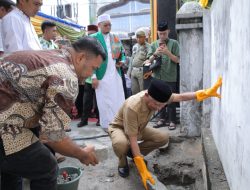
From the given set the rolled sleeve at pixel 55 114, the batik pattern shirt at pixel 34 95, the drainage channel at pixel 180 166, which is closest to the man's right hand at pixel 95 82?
the drainage channel at pixel 180 166

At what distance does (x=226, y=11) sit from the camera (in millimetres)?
2482

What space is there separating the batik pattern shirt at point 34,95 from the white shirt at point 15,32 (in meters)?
1.10

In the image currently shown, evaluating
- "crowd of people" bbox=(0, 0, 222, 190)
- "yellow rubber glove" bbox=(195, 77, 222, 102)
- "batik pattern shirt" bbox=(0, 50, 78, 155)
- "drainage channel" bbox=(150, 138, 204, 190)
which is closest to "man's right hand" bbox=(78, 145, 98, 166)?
"crowd of people" bbox=(0, 0, 222, 190)

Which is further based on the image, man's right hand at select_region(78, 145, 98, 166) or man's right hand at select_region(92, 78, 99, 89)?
man's right hand at select_region(92, 78, 99, 89)

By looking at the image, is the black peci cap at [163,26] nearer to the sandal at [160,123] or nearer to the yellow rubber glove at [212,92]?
the sandal at [160,123]

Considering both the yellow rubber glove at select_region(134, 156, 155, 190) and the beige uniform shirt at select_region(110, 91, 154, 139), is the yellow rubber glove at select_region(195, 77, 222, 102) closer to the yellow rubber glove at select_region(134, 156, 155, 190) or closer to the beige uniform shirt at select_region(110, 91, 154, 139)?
the beige uniform shirt at select_region(110, 91, 154, 139)

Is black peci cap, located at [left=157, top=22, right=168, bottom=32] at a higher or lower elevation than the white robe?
higher

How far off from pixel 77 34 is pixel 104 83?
7535 millimetres

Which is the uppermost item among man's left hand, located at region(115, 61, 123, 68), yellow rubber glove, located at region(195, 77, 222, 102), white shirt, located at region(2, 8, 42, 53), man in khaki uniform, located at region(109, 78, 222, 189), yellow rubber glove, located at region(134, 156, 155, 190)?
white shirt, located at region(2, 8, 42, 53)

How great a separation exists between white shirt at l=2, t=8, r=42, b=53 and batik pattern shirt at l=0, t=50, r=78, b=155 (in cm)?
110

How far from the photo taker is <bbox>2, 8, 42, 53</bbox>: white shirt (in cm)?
292

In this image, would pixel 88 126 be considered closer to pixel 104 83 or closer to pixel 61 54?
pixel 104 83

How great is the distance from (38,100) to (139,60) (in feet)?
15.2

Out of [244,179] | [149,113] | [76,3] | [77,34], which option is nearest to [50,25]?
[149,113]
